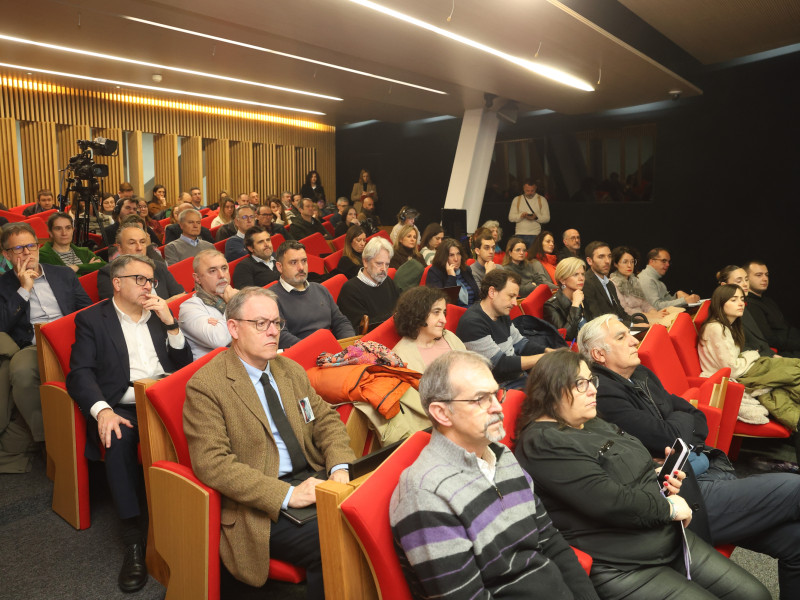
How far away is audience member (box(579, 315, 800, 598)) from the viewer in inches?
88.1

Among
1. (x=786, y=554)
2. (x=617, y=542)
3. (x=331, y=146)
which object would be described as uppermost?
(x=331, y=146)

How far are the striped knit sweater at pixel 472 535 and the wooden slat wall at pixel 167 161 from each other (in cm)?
1232

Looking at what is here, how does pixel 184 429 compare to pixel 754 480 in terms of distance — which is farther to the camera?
pixel 754 480

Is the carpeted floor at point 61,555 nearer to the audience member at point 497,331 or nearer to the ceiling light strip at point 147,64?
the audience member at point 497,331

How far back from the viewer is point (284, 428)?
2.18 meters

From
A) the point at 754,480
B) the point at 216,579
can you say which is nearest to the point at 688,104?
the point at 754,480

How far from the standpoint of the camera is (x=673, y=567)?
1986 mm

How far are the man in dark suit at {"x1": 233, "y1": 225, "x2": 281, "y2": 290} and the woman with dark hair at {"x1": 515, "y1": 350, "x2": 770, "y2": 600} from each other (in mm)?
3086

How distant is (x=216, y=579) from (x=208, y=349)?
1416 mm

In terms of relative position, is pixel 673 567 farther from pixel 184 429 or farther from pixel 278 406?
pixel 184 429

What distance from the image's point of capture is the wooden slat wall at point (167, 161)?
1270cm

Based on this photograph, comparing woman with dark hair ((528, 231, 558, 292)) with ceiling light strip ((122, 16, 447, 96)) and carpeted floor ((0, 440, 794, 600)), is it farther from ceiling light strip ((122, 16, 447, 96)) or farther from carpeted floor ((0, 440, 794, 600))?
carpeted floor ((0, 440, 794, 600))

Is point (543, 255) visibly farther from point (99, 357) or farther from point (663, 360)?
point (99, 357)

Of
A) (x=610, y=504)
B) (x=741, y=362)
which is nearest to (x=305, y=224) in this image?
(x=741, y=362)
